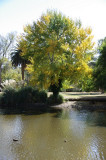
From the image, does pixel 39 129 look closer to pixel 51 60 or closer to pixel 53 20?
pixel 51 60

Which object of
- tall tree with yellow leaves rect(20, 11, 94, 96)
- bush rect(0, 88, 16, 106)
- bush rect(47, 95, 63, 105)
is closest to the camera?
tall tree with yellow leaves rect(20, 11, 94, 96)

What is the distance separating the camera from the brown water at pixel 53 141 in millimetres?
7598

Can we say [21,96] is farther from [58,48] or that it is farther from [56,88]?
[58,48]

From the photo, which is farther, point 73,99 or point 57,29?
point 73,99

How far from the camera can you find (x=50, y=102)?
22.9 meters

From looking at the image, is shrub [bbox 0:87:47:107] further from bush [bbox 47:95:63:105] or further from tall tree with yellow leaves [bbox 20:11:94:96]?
tall tree with yellow leaves [bbox 20:11:94:96]

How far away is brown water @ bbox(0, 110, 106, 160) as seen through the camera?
760 centimetres

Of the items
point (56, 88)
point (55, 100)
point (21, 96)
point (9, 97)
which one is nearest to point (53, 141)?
point (55, 100)

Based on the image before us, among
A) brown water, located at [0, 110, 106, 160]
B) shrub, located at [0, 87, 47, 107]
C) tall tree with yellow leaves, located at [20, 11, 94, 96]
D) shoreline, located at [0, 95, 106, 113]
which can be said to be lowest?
brown water, located at [0, 110, 106, 160]

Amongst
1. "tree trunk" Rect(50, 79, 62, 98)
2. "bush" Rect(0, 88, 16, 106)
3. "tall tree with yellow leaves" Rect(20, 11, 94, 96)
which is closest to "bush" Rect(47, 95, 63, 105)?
"tree trunk" Rect(50, 79, 62, 98)

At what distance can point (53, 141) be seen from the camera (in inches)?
368

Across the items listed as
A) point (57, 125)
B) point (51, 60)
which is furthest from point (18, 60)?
point (57, 125)

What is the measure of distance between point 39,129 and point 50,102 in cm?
1128

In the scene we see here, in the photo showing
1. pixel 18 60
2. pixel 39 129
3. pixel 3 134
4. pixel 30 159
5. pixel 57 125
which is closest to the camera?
pixel 30 159
